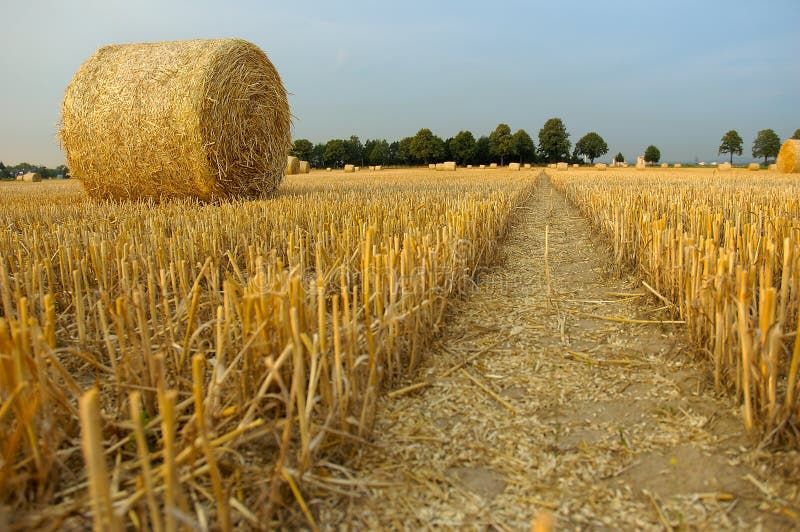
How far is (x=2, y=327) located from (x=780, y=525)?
81.0 inches

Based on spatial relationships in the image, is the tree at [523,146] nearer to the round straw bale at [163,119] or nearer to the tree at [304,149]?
the tree at [304,149]

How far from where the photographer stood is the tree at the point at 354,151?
65688 mm

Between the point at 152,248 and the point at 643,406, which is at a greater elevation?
the point at 152,248

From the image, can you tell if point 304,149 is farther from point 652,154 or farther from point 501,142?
point 652,154

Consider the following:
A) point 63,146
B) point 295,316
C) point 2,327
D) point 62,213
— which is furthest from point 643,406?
point 63,146

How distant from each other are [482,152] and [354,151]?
58.3 ft

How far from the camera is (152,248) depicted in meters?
3.37

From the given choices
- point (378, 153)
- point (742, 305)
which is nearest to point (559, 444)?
point (742, 305)

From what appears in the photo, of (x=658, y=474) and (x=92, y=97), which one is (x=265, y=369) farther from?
(x=92, y=97)

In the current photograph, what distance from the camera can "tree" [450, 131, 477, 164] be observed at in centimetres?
6594

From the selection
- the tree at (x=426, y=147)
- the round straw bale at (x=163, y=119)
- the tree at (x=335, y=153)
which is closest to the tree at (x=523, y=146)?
the tree at (x=426, y=147)

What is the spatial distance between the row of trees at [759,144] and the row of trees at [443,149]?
20898 millimetres

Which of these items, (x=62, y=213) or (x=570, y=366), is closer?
(x=570, y=366)

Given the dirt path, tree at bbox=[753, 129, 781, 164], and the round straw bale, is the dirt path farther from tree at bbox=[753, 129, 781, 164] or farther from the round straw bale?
tree at bbox=[753, 129, 781, 164]
